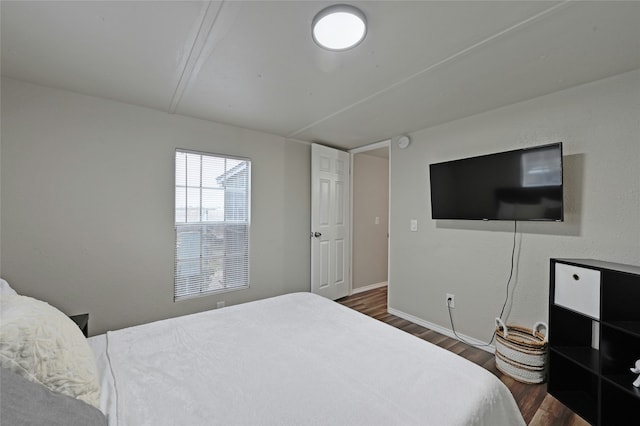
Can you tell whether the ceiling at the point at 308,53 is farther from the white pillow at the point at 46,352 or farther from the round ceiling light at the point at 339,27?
the white pillow at the point at 46,352

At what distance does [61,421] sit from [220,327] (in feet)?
3.00

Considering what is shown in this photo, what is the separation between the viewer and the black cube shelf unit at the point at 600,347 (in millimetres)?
1574

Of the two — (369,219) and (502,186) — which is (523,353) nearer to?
(502,186)

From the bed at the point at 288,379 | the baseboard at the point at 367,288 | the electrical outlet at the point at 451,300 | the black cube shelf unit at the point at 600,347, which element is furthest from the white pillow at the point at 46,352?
the baseboard at the point at 367,288

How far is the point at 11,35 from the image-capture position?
1504 mm

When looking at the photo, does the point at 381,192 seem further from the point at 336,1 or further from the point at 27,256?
the point at 27,256

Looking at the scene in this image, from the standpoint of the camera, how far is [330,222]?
3.77 metres

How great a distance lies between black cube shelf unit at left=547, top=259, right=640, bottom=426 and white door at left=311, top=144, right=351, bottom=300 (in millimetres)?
2433

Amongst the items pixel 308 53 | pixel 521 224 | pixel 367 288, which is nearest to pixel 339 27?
pixel 308 53

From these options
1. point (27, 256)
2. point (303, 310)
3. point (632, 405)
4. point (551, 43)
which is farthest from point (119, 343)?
point (632, 405)

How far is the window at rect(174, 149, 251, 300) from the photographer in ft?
8.98

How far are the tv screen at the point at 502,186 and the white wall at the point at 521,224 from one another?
19cm

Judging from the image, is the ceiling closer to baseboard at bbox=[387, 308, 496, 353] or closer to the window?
the window

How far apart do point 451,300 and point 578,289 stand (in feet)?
3.87
